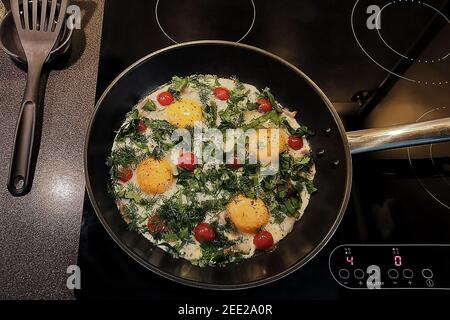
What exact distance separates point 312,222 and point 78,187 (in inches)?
40.1

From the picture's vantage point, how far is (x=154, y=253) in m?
1.61

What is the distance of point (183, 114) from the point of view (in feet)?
6.00

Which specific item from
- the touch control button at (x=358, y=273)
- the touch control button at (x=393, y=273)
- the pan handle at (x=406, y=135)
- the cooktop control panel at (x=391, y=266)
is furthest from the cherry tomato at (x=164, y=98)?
the touch control button at (x=393, y=273)

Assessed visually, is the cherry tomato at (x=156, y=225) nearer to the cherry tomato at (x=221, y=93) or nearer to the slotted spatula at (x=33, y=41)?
the slotted spatula at (x=33, y=41)

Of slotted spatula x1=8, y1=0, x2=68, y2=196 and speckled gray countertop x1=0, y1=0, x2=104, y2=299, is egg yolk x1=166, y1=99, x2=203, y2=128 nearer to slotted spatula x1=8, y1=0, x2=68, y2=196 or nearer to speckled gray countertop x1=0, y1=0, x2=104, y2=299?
speckled gray countertop x1=0, y1=0, x2=104, y2=299

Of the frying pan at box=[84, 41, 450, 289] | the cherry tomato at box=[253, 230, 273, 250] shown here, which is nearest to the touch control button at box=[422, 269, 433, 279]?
the frying pan at box=[84, 41, 450, 289]

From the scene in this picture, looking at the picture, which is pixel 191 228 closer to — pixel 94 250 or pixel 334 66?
pixel 94 250

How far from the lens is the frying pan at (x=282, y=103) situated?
154 centimetres

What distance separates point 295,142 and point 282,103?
0.22 metres

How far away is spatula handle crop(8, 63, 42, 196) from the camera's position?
1.54 metres

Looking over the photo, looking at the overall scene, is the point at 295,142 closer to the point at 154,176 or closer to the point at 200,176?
the point at 200,176

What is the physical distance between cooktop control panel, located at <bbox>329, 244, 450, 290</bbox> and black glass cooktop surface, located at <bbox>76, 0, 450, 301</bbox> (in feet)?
0.09

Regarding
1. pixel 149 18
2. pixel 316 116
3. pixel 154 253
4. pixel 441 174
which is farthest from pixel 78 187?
pixel 441 174
